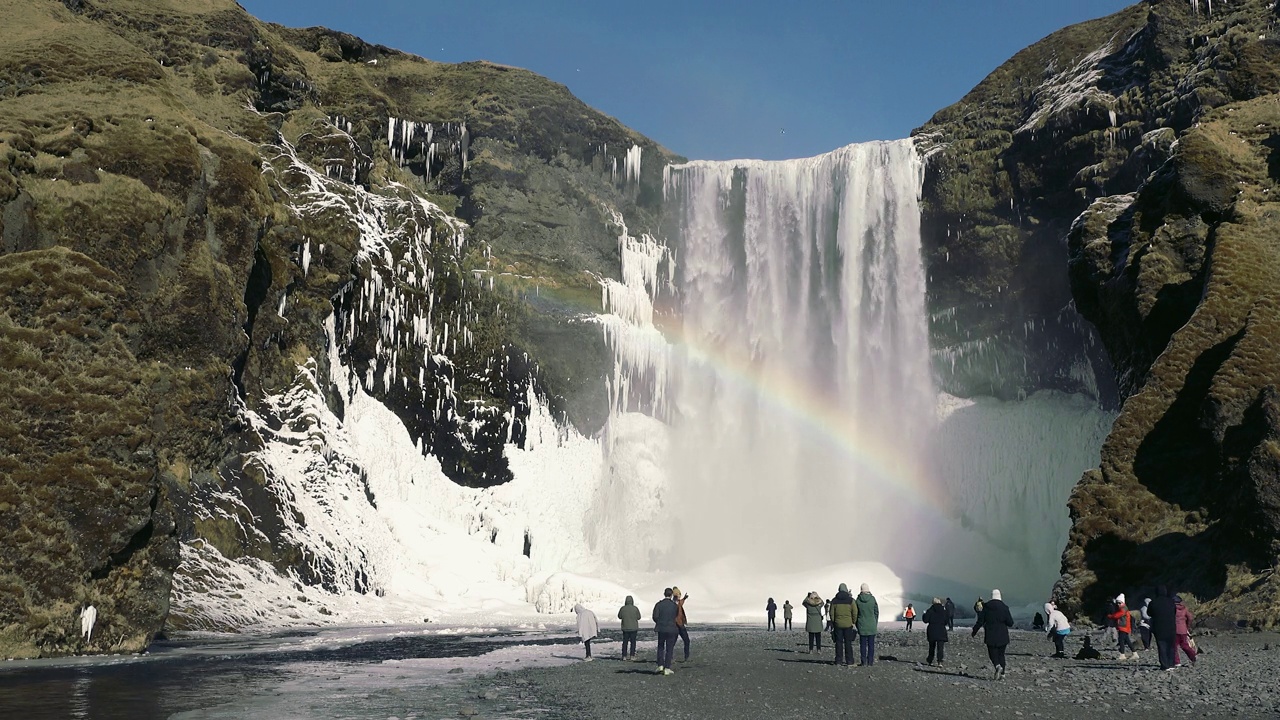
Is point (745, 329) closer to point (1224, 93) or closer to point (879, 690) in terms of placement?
point (1224, 93)

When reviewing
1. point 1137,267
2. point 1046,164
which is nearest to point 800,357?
point 1046,164

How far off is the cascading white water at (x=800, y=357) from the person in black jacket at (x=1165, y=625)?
52838 mm

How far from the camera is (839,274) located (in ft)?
250

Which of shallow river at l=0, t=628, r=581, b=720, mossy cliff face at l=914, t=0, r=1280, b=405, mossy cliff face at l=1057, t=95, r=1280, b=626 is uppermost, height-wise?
mossy cliff face at l=914, t=0, r=1280, b=405

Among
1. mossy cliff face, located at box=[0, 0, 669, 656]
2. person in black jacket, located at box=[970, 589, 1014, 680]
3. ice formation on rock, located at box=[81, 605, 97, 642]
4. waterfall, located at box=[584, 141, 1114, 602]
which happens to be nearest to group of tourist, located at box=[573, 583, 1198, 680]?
person in black jacket, located at box=[970, 589, 1014, 680]

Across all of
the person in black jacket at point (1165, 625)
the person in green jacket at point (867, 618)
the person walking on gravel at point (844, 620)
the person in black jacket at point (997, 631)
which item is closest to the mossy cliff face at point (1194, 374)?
the person in black jacket at point (1165, 625)

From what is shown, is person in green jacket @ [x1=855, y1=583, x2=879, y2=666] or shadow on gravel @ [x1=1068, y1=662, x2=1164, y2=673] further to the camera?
person in green jacket @ [x1=855, y1=583, x2=879, y2=666]

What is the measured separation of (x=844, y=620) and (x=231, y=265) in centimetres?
3189

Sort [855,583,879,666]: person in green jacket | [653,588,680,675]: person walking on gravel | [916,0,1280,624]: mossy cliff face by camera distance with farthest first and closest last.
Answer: [916,0,1280,624]: mossy cliff face
[855,583,879,666]: person in green jacket
[653,588,680,675]: person walking on gravel

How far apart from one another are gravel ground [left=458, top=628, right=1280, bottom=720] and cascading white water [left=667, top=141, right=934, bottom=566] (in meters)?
48.2

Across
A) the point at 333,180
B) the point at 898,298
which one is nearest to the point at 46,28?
the point at 333,180

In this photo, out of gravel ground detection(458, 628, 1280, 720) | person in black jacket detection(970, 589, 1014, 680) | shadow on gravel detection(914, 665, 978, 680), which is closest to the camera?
gravel ground detection(458, 628, 1280, 720)

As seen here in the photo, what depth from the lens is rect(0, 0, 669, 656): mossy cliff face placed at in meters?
28.6

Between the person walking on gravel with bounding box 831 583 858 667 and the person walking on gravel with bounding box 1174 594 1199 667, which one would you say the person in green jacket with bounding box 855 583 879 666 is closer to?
the person walking on gravel with bounding box 831 583 858 667
